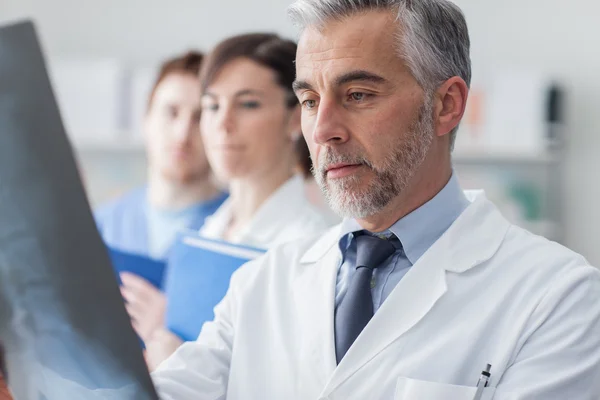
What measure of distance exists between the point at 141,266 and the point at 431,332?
3.13 feet

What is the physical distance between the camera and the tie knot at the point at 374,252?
1109mm

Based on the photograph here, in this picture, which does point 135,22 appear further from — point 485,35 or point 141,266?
point 141,266

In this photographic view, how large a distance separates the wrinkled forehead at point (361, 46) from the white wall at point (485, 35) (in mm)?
2980

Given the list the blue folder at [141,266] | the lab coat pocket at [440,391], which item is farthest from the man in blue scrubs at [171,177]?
the lab coat pocket at [440,391]

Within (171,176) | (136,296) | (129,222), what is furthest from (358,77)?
(129,222)

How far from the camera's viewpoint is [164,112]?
7.22ft

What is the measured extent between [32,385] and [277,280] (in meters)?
0.48

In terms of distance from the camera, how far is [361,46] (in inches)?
41.7

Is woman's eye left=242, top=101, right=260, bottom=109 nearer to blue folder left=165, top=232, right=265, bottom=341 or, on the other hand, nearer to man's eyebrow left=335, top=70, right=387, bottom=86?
blue folder left=165, top=232, right=265, bottom=341

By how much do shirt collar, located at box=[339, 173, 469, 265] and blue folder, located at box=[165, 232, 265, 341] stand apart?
427 millimetres

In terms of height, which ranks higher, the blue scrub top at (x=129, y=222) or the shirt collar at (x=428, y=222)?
the shirt collar at (x=428, y=222)

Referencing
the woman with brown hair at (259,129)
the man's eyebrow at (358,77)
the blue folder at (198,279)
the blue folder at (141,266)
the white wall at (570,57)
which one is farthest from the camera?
the white wall at (570,57)

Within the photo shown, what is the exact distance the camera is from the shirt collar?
1105mm

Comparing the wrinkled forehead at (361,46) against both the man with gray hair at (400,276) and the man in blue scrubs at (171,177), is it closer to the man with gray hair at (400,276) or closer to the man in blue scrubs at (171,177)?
the man with gray hair at (400,276)
